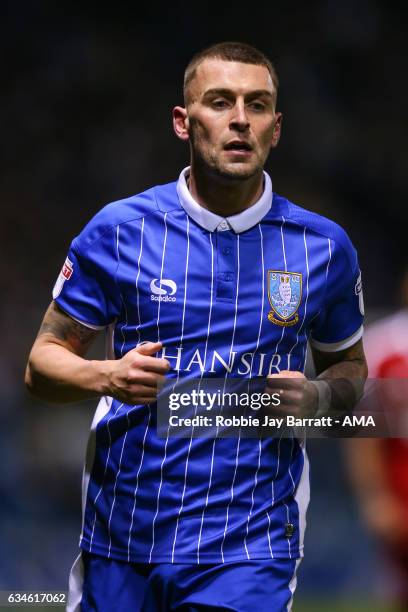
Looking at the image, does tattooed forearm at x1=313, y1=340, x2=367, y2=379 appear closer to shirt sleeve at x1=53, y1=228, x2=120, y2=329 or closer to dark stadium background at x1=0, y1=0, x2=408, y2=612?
shirt sleeve at x1=53, y1=228, x2=120, y2=329

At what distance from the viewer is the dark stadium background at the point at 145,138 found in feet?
23.6

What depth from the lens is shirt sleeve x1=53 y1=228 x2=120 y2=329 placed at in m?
3.05

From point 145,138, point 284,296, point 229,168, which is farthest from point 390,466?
point 145,138

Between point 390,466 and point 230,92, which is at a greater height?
point 230,92

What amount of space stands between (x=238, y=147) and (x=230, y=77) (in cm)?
20

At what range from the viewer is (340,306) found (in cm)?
321

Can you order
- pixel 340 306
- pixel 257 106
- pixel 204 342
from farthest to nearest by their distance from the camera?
pixel 340 306, pixel 257 106, pixel 204 342

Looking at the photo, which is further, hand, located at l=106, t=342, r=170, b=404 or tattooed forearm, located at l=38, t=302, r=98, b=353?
tattooed forearm, located at l=38, t=302, r=98, b=353

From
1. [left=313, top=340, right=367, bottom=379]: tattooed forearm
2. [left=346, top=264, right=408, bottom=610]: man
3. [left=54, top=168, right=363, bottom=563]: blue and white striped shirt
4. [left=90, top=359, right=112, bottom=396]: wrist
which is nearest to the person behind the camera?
[left=90, top=359, right=112, bottom=396]: wrist

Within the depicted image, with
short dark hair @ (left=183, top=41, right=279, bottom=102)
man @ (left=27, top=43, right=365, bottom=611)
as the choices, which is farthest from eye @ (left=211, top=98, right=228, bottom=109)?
short dark hair @ (left=183, top=41, right=279, bottom=102)

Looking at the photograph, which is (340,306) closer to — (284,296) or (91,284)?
(284,296)

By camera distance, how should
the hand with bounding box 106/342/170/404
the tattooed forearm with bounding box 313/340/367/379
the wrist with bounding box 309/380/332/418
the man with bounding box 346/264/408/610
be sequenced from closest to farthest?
the hand with bounding box 106/342/170/404 < the wrist with bounding box 309/380/332/418 < the tattooed forearm with bounding box 313/340/367/379 < the man with bounding box 346/264/408/610

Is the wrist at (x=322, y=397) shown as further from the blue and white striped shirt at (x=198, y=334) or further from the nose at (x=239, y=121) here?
the nose at (x=239, y=121)

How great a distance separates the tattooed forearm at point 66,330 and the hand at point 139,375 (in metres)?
0.35
